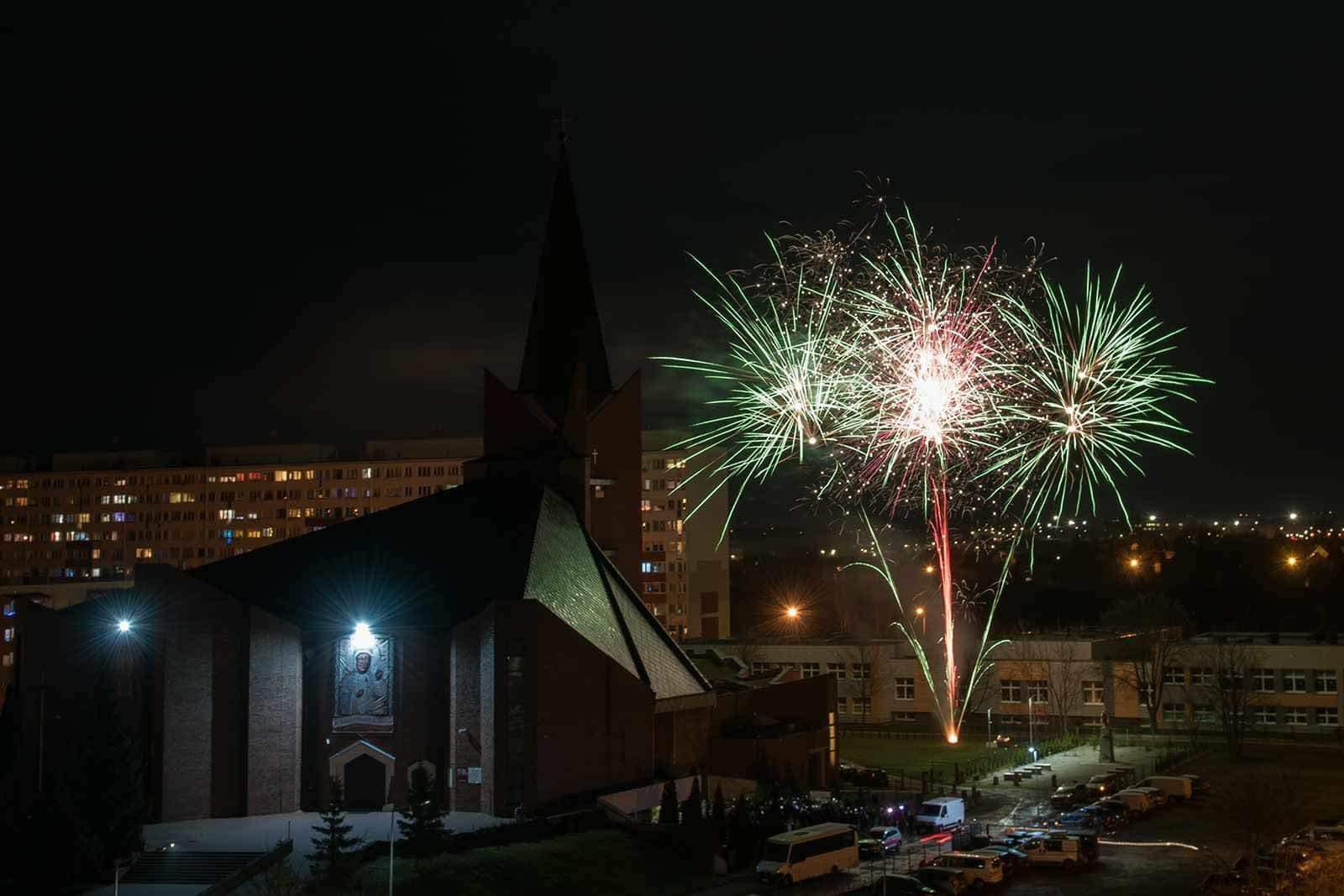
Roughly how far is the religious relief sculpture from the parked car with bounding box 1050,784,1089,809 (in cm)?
1980

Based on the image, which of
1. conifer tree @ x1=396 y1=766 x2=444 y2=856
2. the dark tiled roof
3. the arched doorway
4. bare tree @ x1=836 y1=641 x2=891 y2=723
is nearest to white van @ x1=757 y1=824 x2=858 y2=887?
conifer tree @ x1=396 y1=766 x2=444 y2=856

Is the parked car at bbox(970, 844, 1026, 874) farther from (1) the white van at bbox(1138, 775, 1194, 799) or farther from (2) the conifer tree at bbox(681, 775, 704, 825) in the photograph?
(1) the white van at bbox(1138, 775, 1194, 799)

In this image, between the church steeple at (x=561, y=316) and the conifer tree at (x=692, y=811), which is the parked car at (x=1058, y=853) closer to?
the conifer tree at (x=692, y=811)

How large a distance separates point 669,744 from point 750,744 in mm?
3571

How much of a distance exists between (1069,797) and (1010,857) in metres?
10.3

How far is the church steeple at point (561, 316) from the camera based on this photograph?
51.2 metres

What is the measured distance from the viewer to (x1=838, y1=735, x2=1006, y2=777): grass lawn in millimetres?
53594

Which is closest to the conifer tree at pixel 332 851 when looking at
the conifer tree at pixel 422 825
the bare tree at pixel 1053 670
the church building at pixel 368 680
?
the conifer tree at pixel 422 825

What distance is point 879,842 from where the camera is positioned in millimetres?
36625

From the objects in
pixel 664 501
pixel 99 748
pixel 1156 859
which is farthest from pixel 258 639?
pixel 664 501

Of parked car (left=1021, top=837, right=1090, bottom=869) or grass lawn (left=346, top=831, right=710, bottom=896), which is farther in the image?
parked car (left=1021, top=837, right=1090, bottom=869)

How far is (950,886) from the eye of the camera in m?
31.1

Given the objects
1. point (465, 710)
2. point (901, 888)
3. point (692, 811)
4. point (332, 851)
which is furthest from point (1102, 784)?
point (332, 851)

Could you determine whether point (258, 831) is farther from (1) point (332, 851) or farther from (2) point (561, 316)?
(2) point (561, 316)
